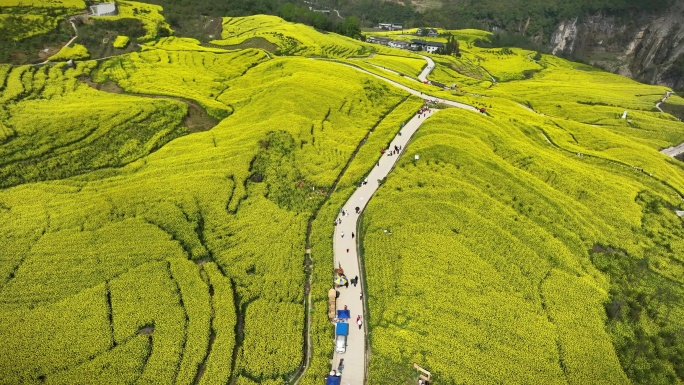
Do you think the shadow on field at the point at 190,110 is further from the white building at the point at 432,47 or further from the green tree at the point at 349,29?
the white building at the point at 432,47

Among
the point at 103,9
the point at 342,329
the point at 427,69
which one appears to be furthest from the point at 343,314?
the point at 103,9

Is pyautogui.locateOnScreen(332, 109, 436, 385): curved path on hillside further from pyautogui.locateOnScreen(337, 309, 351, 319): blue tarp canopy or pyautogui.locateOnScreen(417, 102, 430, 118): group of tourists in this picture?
pyautogui.locateOnScreen(417, 102, 430, 118): group of tourists

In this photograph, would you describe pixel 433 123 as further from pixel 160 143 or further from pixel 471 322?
pixel 160 143

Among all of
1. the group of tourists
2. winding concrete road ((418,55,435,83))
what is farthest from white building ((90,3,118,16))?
the group of tourists

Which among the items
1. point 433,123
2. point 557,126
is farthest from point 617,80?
point 433,123

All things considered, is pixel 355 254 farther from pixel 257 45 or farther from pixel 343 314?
pixel 257 45

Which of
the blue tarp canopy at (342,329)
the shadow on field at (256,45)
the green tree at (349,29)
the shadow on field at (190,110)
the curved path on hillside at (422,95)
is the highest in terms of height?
the green tree at (349,29)

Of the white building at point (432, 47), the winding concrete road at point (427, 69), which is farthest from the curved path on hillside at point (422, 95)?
the white building at point (432, 47)
